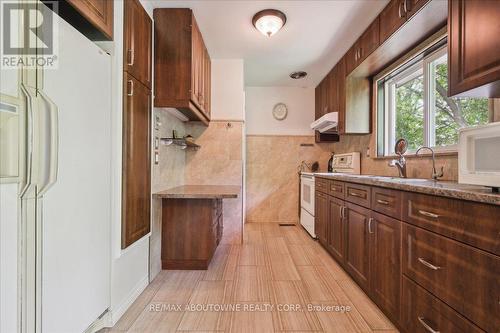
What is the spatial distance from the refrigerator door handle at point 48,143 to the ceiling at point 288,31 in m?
1.74

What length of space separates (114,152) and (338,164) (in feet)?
10.7

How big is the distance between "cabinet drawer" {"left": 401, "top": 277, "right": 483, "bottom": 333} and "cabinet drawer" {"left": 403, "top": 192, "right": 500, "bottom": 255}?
13.8 inches

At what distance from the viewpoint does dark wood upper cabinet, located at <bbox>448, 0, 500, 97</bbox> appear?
120 centimetres

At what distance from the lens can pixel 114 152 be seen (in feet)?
5.17

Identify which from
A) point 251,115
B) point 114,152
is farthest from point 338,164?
point 114,152

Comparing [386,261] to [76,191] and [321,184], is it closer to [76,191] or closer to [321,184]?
[321,184]

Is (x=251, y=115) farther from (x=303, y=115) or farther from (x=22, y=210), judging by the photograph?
(x=22, y=210)

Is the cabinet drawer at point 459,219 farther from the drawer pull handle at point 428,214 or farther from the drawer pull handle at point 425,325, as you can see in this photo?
the drawer pull handle at point 425,325

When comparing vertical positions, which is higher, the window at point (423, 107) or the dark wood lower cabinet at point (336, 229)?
the window at point (423, 107)

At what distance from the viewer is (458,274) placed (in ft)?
3.58

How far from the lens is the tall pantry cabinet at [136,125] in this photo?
1.65m

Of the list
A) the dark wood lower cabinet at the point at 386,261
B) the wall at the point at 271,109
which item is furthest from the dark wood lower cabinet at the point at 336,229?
the wall at the point at 271,109

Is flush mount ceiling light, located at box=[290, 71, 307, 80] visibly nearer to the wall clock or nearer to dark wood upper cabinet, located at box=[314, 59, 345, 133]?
dark wood upper cabinet, located at box=[314, 59, 345, 133]

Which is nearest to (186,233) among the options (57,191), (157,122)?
(157,122)
